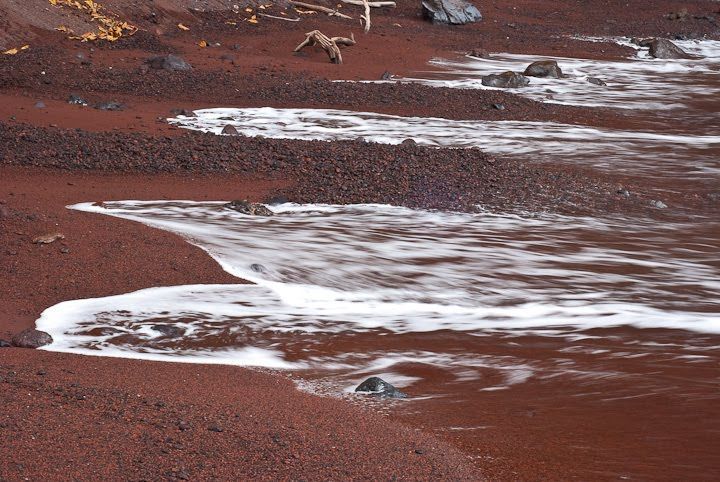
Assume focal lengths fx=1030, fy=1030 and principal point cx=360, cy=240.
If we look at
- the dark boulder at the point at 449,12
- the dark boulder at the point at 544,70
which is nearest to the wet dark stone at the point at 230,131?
the dark boulder at the point at 544,70

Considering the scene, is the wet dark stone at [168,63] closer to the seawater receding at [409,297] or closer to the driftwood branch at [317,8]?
the driftwood branch at [317,8]

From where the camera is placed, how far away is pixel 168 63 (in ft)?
50.8

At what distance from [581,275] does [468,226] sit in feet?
4.66

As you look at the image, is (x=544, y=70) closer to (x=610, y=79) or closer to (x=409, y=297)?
(x=610, y=79)

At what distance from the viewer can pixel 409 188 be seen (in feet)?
30.8

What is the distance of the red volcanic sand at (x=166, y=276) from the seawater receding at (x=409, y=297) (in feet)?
1.14

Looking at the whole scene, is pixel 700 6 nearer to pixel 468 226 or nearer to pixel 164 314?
pixel 468 226

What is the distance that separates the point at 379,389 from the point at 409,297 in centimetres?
185

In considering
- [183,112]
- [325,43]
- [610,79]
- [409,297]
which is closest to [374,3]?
[325,43]

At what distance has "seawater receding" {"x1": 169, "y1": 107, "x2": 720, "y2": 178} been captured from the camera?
38.4 feet

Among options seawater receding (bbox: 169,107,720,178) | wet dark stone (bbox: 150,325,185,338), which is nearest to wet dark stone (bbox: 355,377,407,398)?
wet dark stone (bbox: 150,325,185,338)

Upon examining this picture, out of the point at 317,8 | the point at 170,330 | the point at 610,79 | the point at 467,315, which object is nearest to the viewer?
the point at 170,330

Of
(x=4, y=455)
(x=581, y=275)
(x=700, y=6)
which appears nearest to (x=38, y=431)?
(x=4, y=455)

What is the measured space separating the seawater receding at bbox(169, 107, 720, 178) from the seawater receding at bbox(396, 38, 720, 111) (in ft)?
8.11
